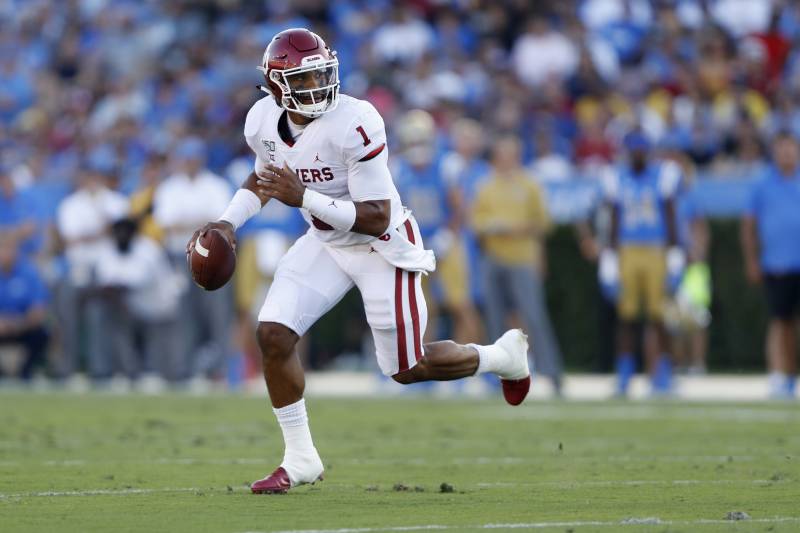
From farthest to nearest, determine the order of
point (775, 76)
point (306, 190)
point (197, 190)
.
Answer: point (775, 76) < point (197, 190) < point (306, 190)

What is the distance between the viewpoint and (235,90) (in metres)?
20.3

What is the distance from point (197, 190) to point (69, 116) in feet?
23.0

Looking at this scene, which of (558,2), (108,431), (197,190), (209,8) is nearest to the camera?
(108,431)

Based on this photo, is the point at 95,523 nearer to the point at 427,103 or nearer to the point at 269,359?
the point at 269,359

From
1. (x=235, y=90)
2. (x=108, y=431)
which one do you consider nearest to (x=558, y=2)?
(x=235, y=90)

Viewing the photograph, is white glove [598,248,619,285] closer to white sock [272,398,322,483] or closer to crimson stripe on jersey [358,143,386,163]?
crimson stripe on jersey [358,143,386,163]

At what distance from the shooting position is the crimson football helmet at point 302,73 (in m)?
6.98

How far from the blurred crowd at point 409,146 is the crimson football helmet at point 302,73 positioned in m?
7.34

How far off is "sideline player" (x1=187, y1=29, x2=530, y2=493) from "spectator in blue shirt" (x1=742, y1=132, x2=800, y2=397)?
6795mm

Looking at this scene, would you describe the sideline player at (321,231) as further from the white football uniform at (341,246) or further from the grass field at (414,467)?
Result: the grass field at (414,467)

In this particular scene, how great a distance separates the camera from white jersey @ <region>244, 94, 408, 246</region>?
278 inches

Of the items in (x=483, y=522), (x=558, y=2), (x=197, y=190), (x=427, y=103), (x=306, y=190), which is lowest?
(x=483, y=522)

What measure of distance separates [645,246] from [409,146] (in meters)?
2.34

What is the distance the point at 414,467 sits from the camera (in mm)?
8250
